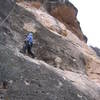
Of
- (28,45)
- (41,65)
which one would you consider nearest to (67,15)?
(28,45)

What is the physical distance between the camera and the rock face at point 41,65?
1764cm

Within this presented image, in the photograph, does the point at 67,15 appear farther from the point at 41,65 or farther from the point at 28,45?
the point at 41,65

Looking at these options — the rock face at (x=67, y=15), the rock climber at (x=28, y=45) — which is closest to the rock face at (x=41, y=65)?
the rock climber at (x=28, y=45)

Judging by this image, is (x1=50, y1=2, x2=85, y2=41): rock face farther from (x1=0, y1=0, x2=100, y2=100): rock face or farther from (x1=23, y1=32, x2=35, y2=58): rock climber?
(x1=23, y1=32, x2=35, y2=58): rock climber

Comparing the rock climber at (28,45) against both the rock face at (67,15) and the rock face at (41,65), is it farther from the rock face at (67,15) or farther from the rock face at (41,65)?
the rock face at (67,15)

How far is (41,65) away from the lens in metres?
20.7

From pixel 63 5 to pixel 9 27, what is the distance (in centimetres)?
1600

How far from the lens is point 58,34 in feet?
95.6

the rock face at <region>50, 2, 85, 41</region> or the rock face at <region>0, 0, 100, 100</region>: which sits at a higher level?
the rock face at <region>50, 2, 85, 41</region>

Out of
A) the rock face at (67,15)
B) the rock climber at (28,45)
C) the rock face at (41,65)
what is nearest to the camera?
the rock face at (41,65)

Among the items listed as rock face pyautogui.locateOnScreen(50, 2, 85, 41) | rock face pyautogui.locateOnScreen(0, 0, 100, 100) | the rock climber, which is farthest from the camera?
rock face pyautogui.locateOnScreen(50, 2, 85, 41)

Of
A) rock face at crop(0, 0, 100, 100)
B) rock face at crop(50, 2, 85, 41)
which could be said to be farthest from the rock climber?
rock face at crop(50, 2, 85, 41)

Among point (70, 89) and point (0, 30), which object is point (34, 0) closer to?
point (0, 30)

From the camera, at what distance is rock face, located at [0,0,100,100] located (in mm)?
17641
